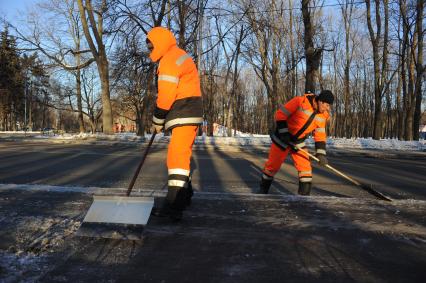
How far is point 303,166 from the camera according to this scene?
5562 mm

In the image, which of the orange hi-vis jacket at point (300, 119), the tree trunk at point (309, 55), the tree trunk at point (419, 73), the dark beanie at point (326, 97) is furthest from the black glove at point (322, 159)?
the tree trunk at point (419, 73)

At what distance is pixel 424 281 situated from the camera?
7.79ft

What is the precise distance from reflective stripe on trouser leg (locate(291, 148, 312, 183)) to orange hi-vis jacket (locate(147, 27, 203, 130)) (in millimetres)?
2309

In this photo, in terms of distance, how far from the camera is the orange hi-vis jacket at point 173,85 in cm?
355

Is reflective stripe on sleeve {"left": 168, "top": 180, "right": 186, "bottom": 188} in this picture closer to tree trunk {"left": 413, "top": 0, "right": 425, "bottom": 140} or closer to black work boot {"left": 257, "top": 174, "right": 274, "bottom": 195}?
black work boot {"left": 257, "top": 174, "right": 274, "bottom": 195}

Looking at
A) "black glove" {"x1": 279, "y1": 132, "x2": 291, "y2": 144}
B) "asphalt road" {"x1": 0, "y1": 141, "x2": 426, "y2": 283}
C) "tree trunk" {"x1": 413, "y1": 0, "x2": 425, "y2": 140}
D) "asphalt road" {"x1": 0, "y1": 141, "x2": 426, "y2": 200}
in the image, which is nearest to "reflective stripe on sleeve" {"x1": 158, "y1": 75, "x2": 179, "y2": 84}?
"asphalt road" {"x1": 0, "y1": 141, "x2": 426, "y2": 283}

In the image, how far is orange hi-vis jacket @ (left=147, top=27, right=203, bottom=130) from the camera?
11.6 feet

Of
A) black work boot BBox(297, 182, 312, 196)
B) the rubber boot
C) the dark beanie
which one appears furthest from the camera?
black work boot BBox(297, 182, 312, 196)

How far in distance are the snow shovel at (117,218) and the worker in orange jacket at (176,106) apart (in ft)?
1.23

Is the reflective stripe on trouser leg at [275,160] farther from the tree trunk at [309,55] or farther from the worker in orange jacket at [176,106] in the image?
the tree trunk at [309,55]

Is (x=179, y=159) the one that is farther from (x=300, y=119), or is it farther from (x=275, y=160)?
(x=300, y=119)

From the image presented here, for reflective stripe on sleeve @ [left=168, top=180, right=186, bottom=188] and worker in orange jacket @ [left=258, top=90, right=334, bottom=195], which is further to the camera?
worker in orange jacket @ [left=258, top=90, right=334, bottom=195]

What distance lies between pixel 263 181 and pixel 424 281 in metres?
3.31

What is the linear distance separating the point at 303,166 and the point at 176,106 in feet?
8.46
